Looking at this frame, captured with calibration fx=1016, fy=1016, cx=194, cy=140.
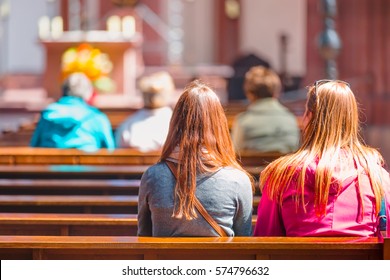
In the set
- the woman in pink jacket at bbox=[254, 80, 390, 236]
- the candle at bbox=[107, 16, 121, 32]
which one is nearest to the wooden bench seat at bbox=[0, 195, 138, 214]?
the woman in pink jacket at bbox=[254, 80, 390, 236]

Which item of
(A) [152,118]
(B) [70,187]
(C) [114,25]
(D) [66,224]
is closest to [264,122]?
(A) [152,118]

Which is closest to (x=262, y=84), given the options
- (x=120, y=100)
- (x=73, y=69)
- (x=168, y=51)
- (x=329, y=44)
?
(x=329, y=44)

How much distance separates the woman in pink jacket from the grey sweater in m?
0.13

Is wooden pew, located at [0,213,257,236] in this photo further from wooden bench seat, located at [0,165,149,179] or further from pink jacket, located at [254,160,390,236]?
wooden bench seat, located at [0,165,149,179]

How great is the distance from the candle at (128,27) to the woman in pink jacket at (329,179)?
13.8 metres

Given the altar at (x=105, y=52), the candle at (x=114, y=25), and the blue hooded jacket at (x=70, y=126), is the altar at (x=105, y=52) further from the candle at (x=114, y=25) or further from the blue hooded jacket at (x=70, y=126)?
the blue hooded jacket at (x=70, y=126)

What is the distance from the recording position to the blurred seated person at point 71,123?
748cm

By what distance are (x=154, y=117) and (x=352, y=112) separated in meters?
3.66

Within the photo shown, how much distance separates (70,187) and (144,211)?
1861mm

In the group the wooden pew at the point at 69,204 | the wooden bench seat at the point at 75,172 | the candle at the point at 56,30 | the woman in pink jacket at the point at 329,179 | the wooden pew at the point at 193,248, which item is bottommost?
the wooden pew at the point at 69,204

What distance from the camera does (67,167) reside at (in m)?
6.20

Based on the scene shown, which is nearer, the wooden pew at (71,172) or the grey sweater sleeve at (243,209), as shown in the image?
the grey sweater sleeve at (243,209)

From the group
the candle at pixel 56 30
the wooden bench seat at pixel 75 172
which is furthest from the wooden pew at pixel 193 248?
the candle at pixel 56 30

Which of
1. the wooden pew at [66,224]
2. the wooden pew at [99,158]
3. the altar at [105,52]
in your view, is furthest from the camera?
the altar at [105,52]
